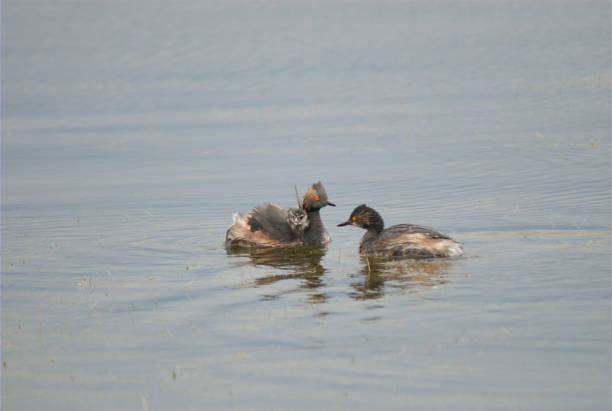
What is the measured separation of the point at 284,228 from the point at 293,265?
1.62m

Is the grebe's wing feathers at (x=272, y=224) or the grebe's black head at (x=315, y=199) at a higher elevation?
the grebe's black head at (x=315, y=199)

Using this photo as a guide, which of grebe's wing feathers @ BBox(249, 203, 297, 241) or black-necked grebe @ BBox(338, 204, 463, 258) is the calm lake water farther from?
grebe's wing feathers @ BBox(249, 203, 297, 241)

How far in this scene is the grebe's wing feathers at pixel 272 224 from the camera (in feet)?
48.3

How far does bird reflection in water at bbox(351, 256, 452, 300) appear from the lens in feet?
36.5

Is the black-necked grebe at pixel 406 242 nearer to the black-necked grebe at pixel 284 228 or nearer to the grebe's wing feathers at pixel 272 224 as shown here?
the black-necked grebe at pixel 284 228

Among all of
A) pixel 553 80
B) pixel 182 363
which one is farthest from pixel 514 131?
pixel 182 363

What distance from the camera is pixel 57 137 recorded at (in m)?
27.4

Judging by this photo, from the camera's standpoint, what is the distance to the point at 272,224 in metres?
14.9

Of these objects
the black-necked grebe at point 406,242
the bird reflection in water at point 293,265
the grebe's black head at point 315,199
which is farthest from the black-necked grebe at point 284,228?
the black-necked grebe at point 406,242

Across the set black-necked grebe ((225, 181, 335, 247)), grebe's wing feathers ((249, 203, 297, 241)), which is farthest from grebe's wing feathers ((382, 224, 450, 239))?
grebe's wing feathers ((249, 203, 297, 241))

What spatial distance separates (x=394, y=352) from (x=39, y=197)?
12.4m

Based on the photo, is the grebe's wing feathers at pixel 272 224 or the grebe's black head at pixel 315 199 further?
the grebe's black head at pixel 315 199

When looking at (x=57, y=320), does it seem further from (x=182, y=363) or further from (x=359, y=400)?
(x=359, y=400)

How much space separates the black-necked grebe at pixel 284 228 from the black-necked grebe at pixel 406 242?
1075 mm
